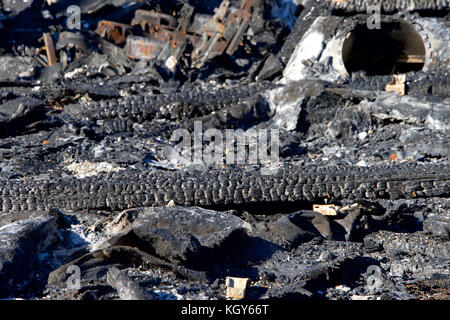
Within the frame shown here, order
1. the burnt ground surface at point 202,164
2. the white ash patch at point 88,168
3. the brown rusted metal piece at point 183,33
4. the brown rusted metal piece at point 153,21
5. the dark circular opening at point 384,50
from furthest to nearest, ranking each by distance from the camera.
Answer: the brown rusted metal piece at point 153,21
the brown rusted metal piece at point 183,33
the dark circular opening at point 384,50
the white ash patch at point 88,168
the burnt ground surface at point 202,164

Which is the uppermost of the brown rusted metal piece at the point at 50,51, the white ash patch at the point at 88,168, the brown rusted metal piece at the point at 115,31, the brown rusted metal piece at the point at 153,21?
the brown rusted metal piece at the point at 153,21

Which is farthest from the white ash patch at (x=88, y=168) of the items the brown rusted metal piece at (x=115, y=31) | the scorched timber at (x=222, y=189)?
the brown rusted metal piece at (x=115, y=31)

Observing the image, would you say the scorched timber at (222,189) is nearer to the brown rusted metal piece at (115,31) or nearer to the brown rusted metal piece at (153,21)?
the brown rusted metal piece at (115,31)

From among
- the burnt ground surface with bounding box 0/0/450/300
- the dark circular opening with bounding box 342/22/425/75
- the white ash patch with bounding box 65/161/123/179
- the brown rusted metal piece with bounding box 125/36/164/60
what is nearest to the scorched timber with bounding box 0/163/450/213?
the burnt ground surface with bounding box 0/0/450/300

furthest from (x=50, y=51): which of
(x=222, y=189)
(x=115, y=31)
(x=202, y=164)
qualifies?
(x=222, y=189)

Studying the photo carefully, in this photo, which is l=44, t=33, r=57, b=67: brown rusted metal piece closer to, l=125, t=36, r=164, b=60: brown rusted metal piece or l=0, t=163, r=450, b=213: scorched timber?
l=125, t=36, r=164, b=60: brown rusted metal piece

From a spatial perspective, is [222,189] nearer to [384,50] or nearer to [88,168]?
[88,168]
